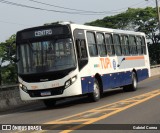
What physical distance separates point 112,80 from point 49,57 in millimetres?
4708

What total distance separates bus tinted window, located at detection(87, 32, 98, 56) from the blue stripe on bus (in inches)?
42.7

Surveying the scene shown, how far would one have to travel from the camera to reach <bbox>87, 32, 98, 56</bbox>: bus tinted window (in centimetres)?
1908

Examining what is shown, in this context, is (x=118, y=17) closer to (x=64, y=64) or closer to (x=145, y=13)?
(x=145, y=13)

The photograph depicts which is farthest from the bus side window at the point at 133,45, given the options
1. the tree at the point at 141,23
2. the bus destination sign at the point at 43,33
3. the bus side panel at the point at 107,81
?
the tree at the point at 141,23

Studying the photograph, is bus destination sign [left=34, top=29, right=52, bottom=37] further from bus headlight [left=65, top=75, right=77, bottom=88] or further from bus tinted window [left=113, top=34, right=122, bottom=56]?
bus tinted window [left=113, top=34, right=122, bottom=56]

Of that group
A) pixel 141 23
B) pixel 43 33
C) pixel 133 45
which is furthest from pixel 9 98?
pixel 141 23

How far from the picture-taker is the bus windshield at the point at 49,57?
17438 mm

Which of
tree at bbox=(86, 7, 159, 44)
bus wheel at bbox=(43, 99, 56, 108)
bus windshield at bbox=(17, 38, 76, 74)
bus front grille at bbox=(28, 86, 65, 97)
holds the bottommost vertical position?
bus wheel at bbox=(43, 99, 56, 108)

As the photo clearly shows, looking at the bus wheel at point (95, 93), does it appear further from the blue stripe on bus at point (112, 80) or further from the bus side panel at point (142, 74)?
the bus side panel at point (142, 74)

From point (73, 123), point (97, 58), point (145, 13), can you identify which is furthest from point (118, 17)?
point (73, 123)

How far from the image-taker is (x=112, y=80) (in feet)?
70.1

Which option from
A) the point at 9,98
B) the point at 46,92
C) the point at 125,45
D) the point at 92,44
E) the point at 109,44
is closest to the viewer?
A: the point at 46,92

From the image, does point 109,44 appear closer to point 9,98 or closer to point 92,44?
point 92,44

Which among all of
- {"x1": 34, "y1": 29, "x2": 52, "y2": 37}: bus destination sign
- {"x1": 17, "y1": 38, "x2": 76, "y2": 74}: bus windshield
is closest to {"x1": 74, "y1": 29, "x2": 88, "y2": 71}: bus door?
{"x1": 17, "y1": 38, "x2": 76, "y2": 74}: bus windshield
